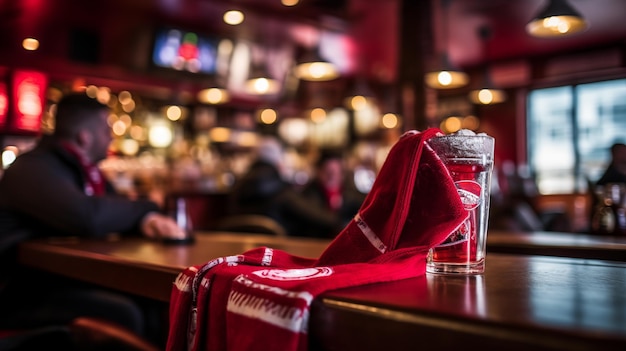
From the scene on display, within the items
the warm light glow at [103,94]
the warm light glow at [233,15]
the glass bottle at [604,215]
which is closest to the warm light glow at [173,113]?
the warm light glow at [103,94]

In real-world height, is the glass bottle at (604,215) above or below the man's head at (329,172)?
below

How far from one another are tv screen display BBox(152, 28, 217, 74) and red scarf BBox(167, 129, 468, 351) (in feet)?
19.9

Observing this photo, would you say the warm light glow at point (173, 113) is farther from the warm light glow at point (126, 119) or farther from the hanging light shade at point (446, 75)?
the hanging light shade at point (446, 75)

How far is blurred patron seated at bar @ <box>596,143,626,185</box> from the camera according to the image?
73.7 inches

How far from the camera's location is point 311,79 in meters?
7.81

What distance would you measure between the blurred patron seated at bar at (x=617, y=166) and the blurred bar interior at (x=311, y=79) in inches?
68.4

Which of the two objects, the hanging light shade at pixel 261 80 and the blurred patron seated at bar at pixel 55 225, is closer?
the blurred patron seated at bar at pixel 55 225

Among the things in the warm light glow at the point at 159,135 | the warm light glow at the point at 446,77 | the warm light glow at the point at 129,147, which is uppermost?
the warm light glow at the point at 446,77

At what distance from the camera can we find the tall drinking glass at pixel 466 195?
950mm

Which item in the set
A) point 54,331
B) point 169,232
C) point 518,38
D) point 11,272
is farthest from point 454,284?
point 518,38

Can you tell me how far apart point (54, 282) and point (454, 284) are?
1.82 metres

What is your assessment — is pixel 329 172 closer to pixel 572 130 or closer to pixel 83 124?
pixel 83 124

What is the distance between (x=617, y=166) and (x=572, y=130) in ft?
24.2

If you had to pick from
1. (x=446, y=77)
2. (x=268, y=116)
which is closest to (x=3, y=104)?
(x=446, y=77)
